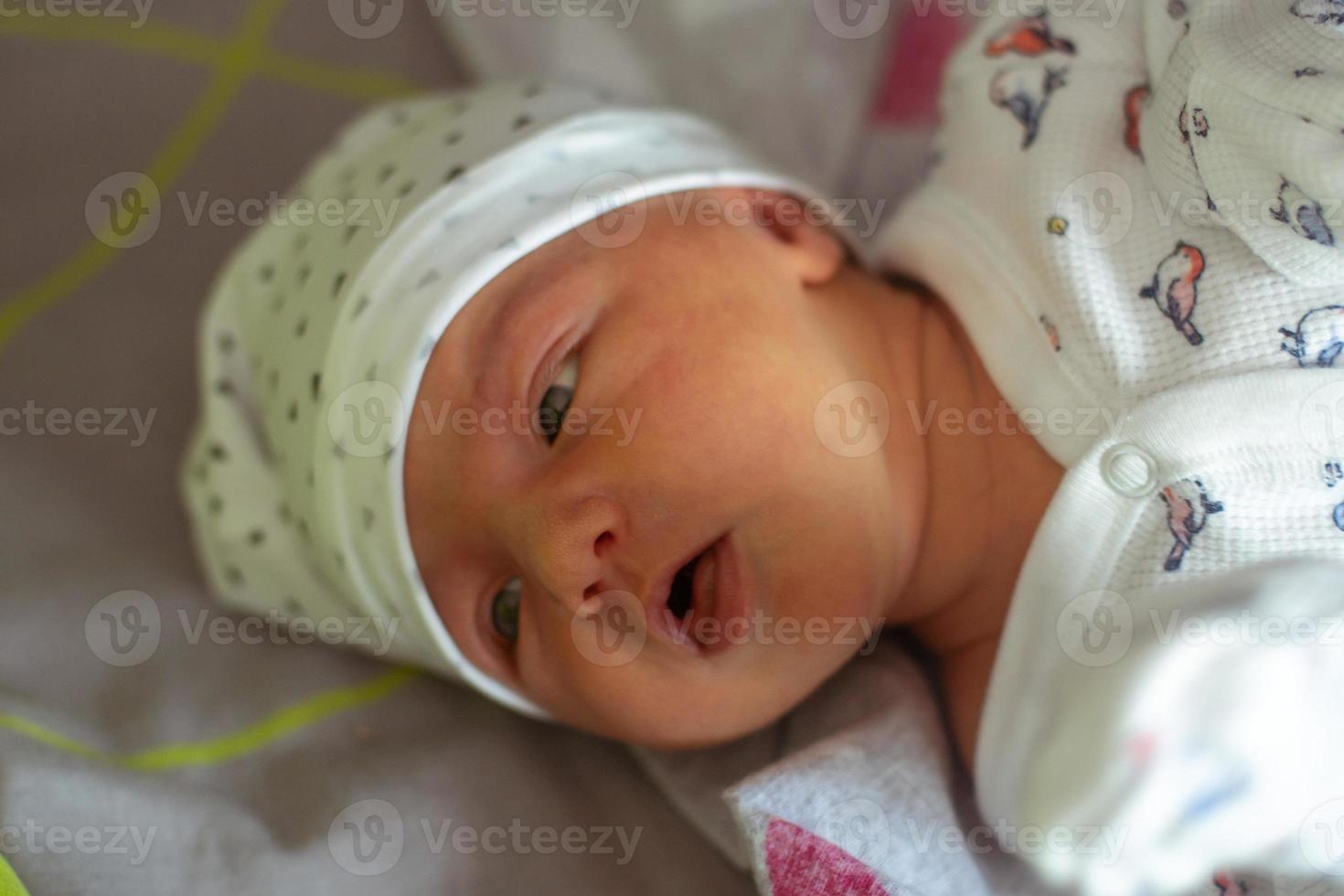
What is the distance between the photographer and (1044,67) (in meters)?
1.01

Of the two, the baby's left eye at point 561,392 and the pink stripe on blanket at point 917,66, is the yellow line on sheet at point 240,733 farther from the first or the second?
the pink stripe on blanket at point 917,66

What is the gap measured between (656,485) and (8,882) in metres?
0.60

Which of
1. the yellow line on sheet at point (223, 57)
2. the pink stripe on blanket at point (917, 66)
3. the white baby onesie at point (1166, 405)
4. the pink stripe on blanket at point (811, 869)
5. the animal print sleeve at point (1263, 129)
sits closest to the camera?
the white baby onesie at point (1166, 405)

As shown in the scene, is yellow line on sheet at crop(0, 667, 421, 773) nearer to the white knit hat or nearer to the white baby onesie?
the white knit hat

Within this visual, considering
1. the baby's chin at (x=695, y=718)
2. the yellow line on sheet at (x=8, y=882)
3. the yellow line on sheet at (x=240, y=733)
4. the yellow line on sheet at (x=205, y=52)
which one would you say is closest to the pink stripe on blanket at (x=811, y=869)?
the baby's chin at (x=695, y=718)

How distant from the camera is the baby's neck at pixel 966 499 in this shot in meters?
0.96

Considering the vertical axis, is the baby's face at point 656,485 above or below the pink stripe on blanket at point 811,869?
above

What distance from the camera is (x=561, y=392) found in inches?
36.3

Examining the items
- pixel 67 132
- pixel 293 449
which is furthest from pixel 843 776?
pixel 67 132

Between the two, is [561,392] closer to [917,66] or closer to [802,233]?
[802,233]

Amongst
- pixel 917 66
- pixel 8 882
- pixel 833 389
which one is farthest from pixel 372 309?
pixel 917 66

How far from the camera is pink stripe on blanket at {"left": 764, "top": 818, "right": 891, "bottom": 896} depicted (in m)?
0.86

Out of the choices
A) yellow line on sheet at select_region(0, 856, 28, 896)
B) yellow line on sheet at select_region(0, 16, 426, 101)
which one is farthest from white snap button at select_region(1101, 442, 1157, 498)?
yellow line on sheet at select_region(0, 16, 426, 101)

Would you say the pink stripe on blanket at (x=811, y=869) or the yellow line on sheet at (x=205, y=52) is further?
the yellow line on sheet at (x=205, y=52)
